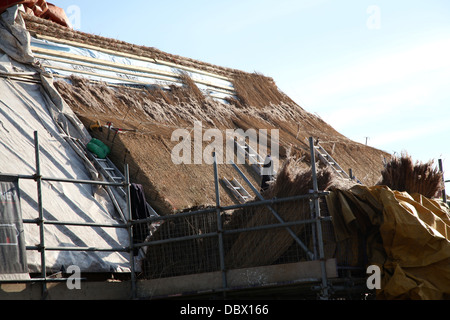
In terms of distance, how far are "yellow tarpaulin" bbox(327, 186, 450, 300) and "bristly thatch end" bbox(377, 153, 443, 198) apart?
80 centimetres

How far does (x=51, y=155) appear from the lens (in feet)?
36.7

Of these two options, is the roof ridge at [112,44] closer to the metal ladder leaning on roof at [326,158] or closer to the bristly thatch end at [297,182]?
the metal ladder leaning on roof at [326,158]

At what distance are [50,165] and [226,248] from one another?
398 centimetres

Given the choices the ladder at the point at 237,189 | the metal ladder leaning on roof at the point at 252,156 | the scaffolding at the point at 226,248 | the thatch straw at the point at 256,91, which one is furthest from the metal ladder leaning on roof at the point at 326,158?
the scaffolding at the point at 226,248

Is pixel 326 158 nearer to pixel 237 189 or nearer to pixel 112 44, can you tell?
pixel 237 189

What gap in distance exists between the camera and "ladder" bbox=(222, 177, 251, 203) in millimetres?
12516

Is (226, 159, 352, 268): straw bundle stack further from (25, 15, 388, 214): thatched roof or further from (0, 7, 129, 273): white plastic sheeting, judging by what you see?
(0, 7, 129, 273): white plastic sheeting

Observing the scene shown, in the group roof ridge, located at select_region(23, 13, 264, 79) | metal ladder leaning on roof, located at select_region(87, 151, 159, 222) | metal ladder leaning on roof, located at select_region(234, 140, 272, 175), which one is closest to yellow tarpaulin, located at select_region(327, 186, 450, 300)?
metal ladder leaning on roof, located at select_region(87, 151, 159, 222)

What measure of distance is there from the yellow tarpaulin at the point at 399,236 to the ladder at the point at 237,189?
4644mm

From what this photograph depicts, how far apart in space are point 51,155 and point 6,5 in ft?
14.0

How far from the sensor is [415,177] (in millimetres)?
8828

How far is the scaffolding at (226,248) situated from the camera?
7.71 meters

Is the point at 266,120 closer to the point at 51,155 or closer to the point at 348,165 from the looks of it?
the point at 348,165

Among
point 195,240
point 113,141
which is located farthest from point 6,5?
point 195,240
